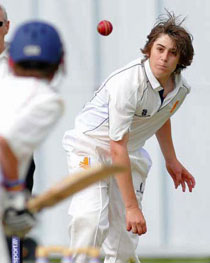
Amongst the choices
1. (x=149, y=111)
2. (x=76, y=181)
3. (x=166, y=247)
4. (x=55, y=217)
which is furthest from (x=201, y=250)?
(x=76, y=181)

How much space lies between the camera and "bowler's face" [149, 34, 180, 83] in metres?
5.74

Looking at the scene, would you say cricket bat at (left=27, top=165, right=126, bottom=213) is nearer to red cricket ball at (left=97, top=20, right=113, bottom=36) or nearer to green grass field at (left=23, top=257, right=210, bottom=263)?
red cricket ball at (left=97, top=20, right=113, bottom=36)

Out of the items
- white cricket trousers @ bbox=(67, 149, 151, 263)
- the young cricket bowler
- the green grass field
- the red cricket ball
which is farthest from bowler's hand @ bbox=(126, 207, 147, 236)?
the green grass field

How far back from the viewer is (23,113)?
3795 mm

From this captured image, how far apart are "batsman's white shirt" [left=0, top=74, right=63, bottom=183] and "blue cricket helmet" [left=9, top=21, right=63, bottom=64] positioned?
0.30 ft

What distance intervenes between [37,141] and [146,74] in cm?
194

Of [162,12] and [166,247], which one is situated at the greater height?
[162,12]

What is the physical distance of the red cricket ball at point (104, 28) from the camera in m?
7.12

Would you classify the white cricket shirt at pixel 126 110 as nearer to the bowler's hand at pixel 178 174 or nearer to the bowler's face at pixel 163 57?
the bowler's face at pixel 163 57

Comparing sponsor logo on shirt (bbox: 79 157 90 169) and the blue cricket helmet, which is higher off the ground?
the blue cricket helmet

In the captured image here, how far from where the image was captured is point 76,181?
12.6 feet

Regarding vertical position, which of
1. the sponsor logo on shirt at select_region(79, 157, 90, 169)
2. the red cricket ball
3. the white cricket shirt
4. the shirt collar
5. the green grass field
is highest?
the red cricket ball

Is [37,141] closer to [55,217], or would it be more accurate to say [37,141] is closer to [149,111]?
[149,111]

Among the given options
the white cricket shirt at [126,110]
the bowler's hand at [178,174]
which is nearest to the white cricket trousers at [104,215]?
the white cricket shirt at [126,110]
